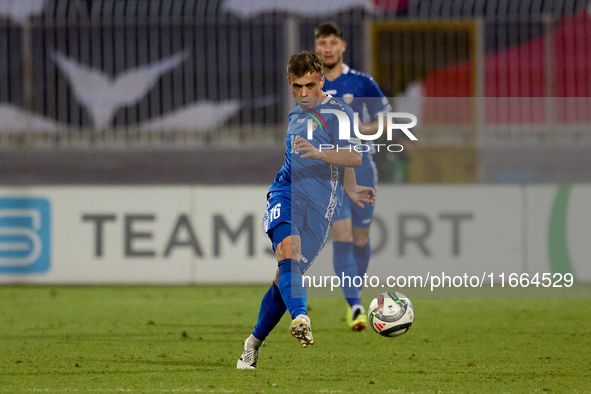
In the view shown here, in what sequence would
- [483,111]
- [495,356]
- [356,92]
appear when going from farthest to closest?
[483,111], [356,92], [495,356]

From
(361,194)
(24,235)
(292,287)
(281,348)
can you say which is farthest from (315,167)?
(24,235)

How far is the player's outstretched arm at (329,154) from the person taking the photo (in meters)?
4.46

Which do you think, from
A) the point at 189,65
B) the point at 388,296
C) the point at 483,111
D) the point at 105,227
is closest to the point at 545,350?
the point at 388,296

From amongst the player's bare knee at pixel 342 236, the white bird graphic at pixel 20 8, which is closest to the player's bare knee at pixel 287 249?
the player's bare knee at pixel 342 236

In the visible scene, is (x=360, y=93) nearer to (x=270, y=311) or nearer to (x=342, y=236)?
(x=342, y=236)

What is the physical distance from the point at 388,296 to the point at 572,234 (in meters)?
4.52

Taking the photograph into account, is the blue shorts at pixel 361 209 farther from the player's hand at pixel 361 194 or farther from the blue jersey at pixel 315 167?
the blue jersey at pixel 315 167

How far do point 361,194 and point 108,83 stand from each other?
734cm

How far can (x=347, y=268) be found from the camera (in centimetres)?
631

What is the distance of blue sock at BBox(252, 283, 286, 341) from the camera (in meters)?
4.55

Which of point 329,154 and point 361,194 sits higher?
point 329,154

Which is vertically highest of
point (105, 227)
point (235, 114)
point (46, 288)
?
point (235, 114)

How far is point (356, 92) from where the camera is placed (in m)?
6.30

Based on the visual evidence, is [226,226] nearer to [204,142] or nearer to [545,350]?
[204,142]
